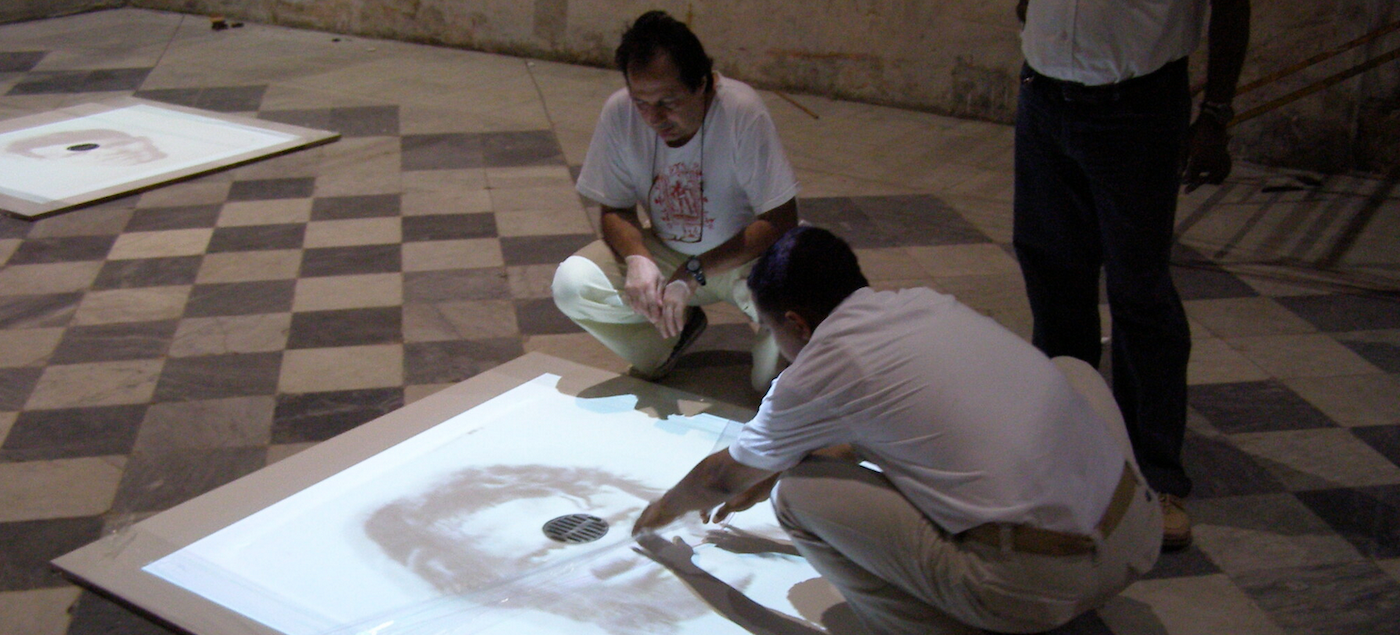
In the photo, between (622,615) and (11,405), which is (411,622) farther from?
(11,405)

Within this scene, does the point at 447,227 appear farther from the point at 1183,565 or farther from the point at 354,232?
the point at 1183,565

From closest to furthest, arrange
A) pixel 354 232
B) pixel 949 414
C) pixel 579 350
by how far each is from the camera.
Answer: pixel 949 414 → pixel 579 350 → pixel 354 232

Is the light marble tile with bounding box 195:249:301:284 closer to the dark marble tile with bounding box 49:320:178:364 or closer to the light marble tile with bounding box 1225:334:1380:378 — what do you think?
the dark marble tile with bounding box 49:320:178:364

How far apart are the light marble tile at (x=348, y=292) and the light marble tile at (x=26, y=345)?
0.57 metres

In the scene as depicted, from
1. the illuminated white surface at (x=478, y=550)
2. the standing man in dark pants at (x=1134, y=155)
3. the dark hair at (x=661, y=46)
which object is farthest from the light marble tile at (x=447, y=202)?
the standing man in dark pants at (x=1134, y=155)

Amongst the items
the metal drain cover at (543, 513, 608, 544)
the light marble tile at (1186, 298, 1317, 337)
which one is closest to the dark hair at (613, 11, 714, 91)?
the metal drain cover at (543, 513, 608, 544)

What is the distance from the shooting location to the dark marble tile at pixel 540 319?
9.75 ft

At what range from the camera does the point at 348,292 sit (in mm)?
3184

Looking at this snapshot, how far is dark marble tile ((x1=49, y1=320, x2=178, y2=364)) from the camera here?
2.80 metres

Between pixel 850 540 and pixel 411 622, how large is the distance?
2.22 ft

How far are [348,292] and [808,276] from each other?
76.5 inches

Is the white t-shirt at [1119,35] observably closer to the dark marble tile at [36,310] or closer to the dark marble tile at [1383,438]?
the dark marble tile at [1383,438]

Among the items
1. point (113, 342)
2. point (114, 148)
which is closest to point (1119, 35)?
point (113, 342)

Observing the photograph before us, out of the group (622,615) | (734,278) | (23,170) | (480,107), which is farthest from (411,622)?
(480,107)
